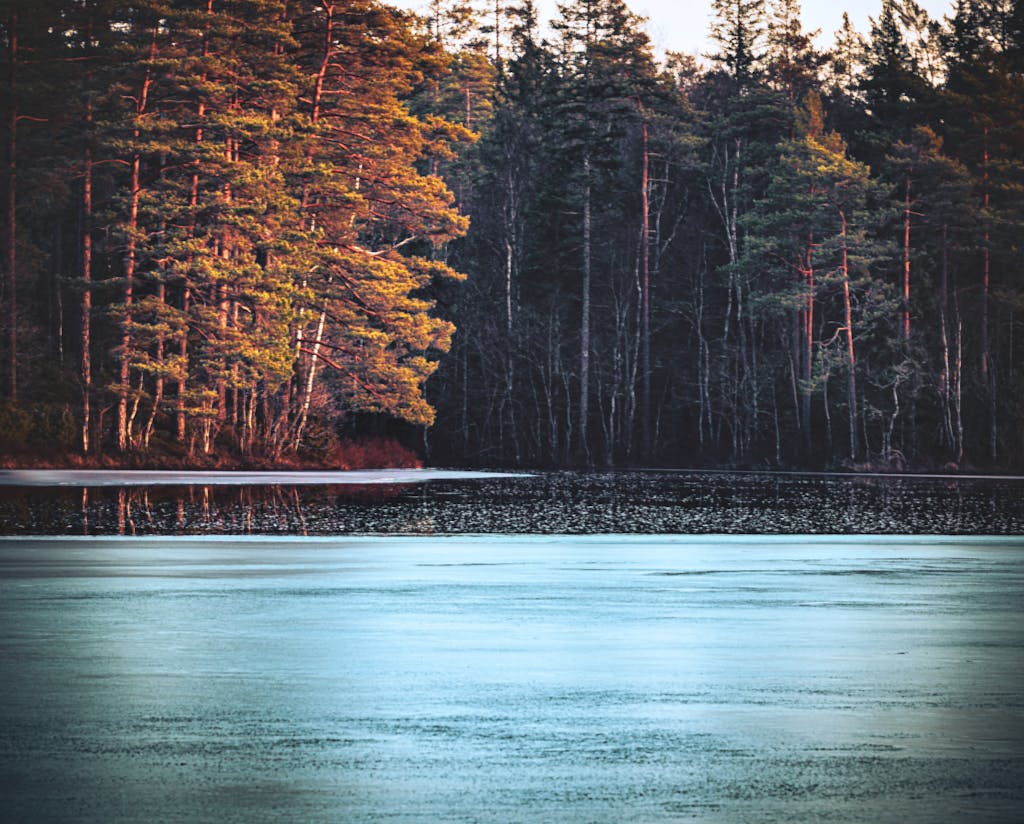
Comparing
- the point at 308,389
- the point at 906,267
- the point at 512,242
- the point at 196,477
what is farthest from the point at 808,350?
the point at 196,477

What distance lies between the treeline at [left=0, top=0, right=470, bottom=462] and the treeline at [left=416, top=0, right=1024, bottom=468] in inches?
643

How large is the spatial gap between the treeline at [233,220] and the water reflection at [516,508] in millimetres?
9747

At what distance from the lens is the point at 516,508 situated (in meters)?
36.8

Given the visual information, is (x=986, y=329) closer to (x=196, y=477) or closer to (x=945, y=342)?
(x=945, y=342)

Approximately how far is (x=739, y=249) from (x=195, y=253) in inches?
1471

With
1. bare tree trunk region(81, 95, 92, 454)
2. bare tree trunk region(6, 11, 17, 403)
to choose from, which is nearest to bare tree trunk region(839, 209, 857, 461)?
bare tree trunk region(81, 95, 92, 454)

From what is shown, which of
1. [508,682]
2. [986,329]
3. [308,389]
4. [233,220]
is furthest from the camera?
[986,329]

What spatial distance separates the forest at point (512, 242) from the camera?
191 feet

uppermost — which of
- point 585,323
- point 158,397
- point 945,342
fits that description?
point 585,323

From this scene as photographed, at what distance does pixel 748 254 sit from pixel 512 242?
1519 centimetres

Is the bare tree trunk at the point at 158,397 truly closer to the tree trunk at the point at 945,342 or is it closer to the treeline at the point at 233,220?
the treeline at the point at 233,220

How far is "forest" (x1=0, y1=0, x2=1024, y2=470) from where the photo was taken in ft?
191

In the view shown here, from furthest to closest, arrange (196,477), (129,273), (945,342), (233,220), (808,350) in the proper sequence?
(808,350)
(945,342)
(129,273)
(233,220)
(196,477)

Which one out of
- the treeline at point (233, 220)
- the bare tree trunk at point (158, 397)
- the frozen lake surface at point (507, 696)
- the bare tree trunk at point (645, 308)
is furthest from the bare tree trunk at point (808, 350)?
the frozen lake surface at point (507, 696)
